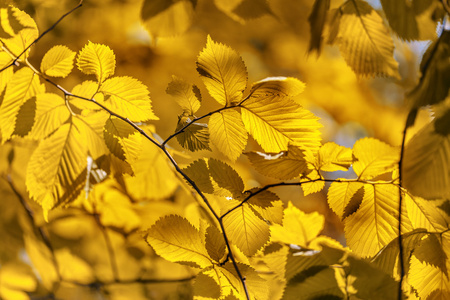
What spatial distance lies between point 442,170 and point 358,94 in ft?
0.37

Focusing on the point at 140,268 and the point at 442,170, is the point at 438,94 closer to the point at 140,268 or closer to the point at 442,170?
the point at 442,170

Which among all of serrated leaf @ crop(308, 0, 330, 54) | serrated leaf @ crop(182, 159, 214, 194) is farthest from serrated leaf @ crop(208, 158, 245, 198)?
serrated leaf @ crop(308, 0, 330, 54)

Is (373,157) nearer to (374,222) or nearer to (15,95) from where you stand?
(374,222)

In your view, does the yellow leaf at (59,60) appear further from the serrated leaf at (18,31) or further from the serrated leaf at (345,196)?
the serrated leaf at (345,196)

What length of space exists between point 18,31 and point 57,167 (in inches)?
4.1

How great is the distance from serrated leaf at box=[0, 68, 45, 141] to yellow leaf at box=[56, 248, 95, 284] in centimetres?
13

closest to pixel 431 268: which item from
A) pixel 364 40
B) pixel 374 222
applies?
pixel 374 222

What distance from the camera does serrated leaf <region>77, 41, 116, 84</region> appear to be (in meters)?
0.25

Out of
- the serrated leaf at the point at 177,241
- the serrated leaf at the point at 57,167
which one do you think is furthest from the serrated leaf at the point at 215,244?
the serrated leaf at the point at 57,167

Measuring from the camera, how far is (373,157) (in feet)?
0.71

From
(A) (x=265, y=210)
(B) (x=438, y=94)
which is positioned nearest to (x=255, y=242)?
(A) (x=265, y=210)

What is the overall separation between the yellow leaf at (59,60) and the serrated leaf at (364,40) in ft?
0.62

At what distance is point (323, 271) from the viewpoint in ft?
0.74

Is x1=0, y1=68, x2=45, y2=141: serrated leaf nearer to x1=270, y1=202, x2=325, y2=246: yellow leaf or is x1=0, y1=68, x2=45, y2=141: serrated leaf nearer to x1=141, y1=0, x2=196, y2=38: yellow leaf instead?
x1=141, y1=0, x2=196, y2=38: yellow leaf
